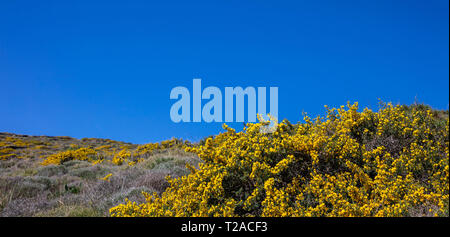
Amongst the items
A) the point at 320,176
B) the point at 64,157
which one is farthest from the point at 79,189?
the point at 64,157

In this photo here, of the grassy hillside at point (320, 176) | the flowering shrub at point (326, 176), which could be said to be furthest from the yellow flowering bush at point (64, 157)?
the flowering shrub at point (326, 176)

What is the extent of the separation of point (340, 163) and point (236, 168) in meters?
1.75

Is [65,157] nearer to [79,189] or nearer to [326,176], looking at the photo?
[79,189]

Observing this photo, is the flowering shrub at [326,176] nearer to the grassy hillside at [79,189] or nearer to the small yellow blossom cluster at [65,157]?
the grassy hillside at [79,189]

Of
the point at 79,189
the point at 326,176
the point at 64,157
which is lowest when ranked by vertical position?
the point at 79,189

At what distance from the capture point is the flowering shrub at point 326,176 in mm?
3875

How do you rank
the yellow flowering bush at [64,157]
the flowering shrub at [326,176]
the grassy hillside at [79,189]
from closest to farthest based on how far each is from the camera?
the flowering shrub at [326,176]
the grassy hillside at [79,189]
the yellow flowering bush at [64,157]

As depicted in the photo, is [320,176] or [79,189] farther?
[79,189]

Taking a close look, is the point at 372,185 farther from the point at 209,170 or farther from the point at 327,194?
the point at 209,170

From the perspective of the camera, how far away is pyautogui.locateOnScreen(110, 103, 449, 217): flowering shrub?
388cm

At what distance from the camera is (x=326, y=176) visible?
4719 millimetres

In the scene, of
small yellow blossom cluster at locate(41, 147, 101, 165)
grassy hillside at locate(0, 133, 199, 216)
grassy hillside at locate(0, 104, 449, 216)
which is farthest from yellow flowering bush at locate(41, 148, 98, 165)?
grassy hillside at locate(0, 104, 449, 216)

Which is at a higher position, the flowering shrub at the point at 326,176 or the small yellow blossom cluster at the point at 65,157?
the small yellow blossom cluster at the point at 65,157
